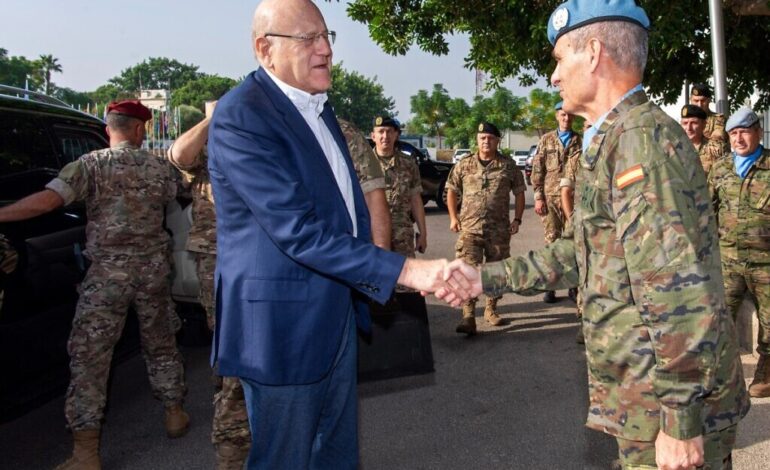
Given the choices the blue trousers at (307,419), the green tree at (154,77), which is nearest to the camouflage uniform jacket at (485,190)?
the blue trousers at (307,419)

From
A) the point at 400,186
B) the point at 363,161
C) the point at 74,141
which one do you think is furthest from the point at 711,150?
the point at 74,141

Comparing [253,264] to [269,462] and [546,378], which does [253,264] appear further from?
[546,378]

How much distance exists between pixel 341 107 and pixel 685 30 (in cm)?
10844

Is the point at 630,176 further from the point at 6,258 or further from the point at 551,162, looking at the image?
the point at 551,162

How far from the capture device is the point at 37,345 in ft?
12.4

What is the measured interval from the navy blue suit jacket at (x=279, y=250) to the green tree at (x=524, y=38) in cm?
808

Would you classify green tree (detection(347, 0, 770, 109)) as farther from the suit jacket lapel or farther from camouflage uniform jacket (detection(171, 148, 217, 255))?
the suit jacket lapel

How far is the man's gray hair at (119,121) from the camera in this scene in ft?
13.3

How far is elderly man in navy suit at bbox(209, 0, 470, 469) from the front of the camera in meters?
2.17

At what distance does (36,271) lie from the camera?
3775 millimetres

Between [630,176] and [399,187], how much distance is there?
493 cm

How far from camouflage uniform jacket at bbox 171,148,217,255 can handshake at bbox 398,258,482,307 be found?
210 centimetres

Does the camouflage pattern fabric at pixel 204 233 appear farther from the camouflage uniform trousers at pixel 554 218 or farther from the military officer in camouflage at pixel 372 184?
the camouflage uniform trousers at pixel 554 218

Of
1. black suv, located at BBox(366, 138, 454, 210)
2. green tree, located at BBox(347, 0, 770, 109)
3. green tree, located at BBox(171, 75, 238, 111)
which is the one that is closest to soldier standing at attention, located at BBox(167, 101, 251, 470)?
green tree, located at BBox(347, 0, 770, 109)
